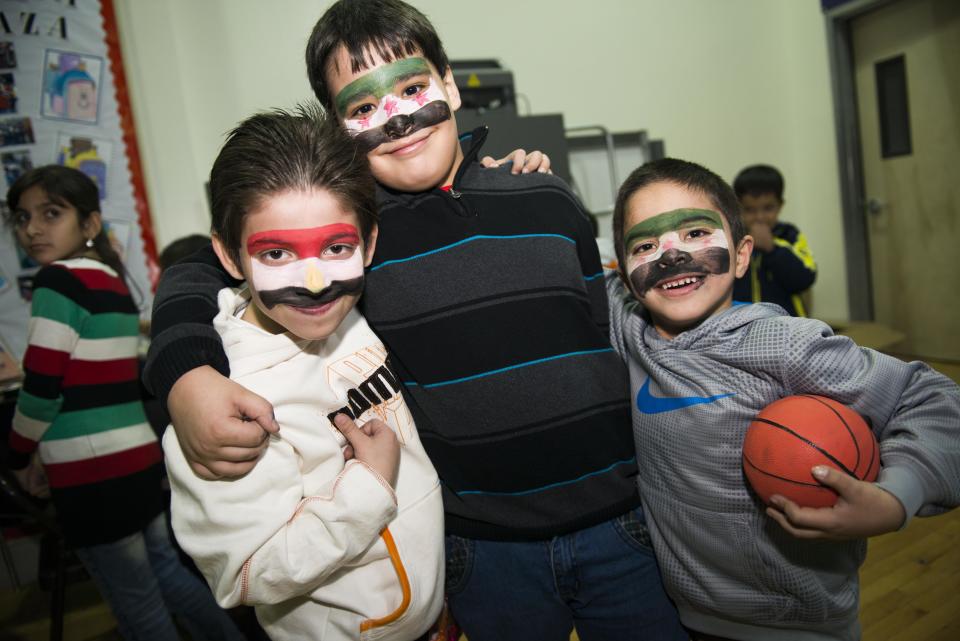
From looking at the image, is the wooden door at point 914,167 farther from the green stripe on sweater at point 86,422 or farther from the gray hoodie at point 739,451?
the green stripe on sweater at point 86,422

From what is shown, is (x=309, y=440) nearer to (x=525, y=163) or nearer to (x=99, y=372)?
(x=525, y=163)

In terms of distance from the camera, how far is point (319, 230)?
3.10 ft

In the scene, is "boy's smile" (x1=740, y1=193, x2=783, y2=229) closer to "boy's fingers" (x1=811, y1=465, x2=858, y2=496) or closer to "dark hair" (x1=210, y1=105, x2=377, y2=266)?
"boy's fingers" (x1=811, y1=465, x2=858, y2=496)

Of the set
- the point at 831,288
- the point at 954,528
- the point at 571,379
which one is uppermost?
the point at 571,379

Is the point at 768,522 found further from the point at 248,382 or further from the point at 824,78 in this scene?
the point at 824,78

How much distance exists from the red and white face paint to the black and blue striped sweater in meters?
0.13

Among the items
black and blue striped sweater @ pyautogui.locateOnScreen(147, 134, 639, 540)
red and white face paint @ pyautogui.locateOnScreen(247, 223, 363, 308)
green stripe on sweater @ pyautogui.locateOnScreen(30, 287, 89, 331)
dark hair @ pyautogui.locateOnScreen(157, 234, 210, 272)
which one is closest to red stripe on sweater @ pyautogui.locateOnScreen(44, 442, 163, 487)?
green stripe on sweater @ pyautogui.locateOnScreen(30, 287, 89, 331)

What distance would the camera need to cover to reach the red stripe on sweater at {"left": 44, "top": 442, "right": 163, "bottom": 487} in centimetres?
183

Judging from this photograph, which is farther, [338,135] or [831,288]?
[831,288]

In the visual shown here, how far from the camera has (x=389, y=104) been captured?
107 cm

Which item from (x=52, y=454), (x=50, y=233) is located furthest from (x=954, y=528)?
(x=50, y=233)

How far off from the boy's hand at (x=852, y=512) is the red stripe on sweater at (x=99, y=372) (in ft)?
6.32

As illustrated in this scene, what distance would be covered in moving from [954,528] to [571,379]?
7.75 feet

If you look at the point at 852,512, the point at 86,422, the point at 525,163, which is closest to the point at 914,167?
the point at 525,163
